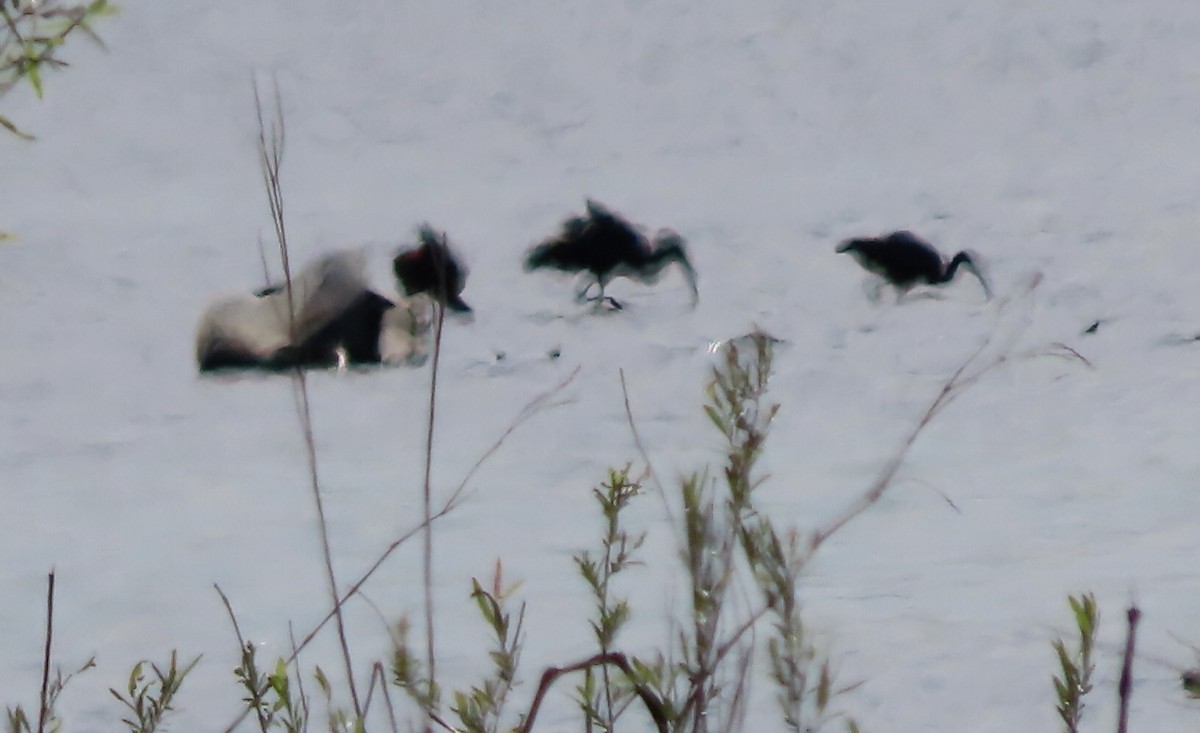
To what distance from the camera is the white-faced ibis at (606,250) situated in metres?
2.70

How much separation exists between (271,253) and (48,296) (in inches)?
16.9

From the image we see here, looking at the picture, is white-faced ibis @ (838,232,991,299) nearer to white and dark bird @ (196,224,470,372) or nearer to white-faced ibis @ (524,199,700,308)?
white-faced ibis @ (524,199,700,308)

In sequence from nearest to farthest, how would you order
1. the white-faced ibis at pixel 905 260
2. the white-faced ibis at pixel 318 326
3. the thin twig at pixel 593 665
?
the thin twig at pixel 593 665 → the white-faced ibis at pixel 318 326 → the white-faced ibis at pixel 905 260

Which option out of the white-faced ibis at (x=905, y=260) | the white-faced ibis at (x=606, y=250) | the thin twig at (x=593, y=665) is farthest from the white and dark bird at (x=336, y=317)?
the thin twig at (x=593, y=665)

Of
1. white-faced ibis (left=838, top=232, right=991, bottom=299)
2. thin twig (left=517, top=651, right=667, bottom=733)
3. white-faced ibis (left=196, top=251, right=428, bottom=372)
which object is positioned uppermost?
white-faced ibis (left=838, top=232, right=991, bottom=299)

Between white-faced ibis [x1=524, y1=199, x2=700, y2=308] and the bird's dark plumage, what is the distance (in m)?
0.15

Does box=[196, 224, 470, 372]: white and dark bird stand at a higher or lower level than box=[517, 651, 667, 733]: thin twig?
higher

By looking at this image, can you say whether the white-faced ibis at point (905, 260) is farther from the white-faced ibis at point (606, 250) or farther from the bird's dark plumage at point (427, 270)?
the bird's dark plumage at point (427, 270)

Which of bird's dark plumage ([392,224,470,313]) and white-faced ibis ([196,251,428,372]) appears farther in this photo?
bird's dark plumage ([392,224,470,313])

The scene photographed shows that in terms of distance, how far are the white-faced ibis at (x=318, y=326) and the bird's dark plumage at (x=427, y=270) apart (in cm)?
7

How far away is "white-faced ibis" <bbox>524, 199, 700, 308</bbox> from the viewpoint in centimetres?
270

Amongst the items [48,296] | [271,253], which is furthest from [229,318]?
[48,296]

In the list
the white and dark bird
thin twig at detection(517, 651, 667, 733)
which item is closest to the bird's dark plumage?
the white and dark bird

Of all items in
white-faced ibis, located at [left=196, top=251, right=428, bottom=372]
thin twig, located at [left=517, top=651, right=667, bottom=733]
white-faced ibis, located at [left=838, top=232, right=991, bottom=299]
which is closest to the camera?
thin twig, located at [left=517, top=651, right=667, bottom=733]
